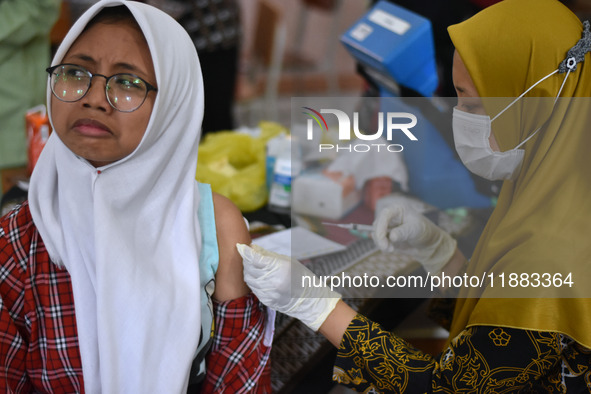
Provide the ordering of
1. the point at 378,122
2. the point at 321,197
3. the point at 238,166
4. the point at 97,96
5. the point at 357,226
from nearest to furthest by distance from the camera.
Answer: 1. the point at 97,96
2. the point at 378,122
3. the point at 357,226
4. the point at 321,197
5. the point at 238,166

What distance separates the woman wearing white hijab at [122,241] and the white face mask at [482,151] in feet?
1.64

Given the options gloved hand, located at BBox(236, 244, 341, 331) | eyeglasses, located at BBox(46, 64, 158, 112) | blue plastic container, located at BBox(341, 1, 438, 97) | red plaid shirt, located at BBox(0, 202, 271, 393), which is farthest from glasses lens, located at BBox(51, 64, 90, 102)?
blue plastic container, located at BBox(341, 1, 438, 97)

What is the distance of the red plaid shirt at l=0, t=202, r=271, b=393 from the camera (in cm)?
107

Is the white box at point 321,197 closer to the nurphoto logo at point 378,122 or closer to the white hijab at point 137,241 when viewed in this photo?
the nurphoto logo at point 378,122

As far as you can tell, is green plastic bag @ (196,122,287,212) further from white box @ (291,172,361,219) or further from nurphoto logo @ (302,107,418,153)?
nurphoto logo @ (302,107,418,153)

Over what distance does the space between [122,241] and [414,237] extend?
0.65 metres

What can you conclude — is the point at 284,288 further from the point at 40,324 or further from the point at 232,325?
the point at 40,324

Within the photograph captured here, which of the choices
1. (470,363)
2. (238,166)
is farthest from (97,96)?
(238,166)

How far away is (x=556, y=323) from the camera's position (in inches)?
39.9

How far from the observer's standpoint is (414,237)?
129 cm

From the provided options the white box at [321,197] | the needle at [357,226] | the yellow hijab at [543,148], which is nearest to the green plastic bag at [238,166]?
the white box at [321,197]

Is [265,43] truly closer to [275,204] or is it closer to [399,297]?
[275,204]

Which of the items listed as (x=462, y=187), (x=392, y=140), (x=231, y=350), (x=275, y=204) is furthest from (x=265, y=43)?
(x=231, y=350)

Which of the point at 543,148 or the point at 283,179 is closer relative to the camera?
the point at 543,148
